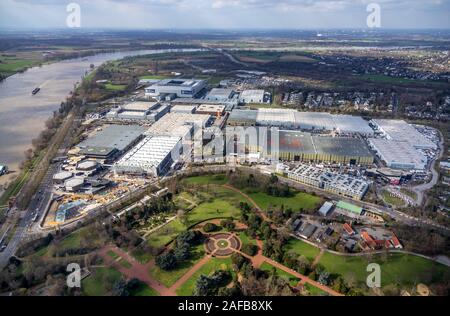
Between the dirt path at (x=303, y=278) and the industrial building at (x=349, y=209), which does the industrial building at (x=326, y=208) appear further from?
the dirt path at (x=303, y=278)

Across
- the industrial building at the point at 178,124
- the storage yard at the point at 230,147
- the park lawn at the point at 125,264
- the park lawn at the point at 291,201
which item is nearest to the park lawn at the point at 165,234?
the park lawn at the point at 125,264

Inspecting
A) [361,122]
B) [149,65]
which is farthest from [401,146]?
[149,65]

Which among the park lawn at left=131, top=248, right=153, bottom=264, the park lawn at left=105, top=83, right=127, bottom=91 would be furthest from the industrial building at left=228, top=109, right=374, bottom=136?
the park lawn at left=105, top=83, right=127, bottom=91

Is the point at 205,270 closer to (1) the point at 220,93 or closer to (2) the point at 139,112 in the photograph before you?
(2) the point at 139,112

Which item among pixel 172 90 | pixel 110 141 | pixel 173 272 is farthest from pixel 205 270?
pixel 172 90

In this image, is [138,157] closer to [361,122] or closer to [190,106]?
[190,106]

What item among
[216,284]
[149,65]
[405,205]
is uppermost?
[149,65]
